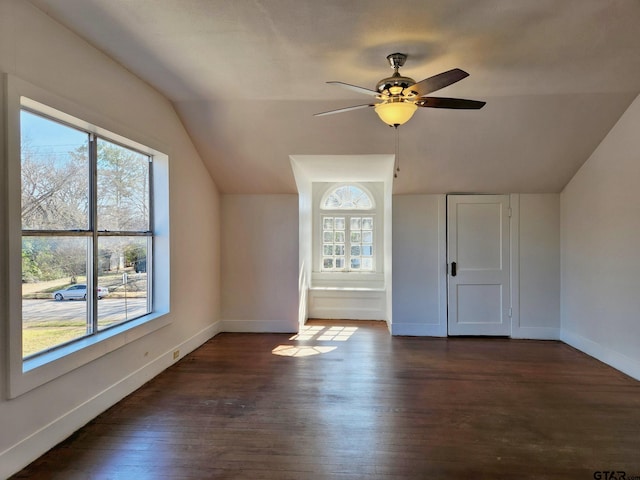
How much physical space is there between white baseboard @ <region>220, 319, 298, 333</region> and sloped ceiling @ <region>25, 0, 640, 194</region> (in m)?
1.89

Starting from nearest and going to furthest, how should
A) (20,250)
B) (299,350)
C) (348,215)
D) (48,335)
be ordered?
(20,250)
(48,335)
(299,350)
(348,215)

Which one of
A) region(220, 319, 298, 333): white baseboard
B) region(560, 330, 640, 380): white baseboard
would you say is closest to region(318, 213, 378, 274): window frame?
region(220, 319, 298, 333): white baseboard

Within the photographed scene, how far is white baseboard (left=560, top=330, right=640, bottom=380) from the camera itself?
350 centimetres

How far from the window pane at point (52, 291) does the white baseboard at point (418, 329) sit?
370 cm

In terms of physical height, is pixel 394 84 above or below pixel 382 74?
below

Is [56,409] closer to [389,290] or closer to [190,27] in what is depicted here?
[190,27]

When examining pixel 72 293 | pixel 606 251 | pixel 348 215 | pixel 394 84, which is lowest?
pixel 72 293

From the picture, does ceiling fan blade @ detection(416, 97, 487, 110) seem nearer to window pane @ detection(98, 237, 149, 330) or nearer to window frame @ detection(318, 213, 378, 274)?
window pane @ detection(98, 237, 149, 330)

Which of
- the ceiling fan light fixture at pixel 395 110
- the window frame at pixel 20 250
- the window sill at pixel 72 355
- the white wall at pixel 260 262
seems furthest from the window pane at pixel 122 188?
the ceiling fan light fixture at pixel 395 110

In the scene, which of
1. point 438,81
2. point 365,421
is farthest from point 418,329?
point 438,81

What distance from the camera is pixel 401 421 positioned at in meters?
2.65

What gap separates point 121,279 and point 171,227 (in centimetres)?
77

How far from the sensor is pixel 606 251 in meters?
3.89

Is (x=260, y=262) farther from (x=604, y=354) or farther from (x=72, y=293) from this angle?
(x=604, y=354)
